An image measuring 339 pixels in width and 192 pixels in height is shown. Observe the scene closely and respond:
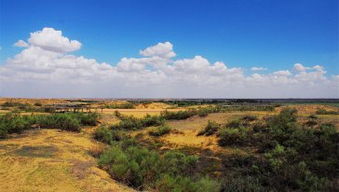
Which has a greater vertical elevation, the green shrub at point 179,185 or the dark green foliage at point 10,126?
the dark green foliage at point 10,126

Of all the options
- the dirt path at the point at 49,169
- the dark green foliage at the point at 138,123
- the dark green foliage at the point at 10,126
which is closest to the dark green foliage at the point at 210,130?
the dark green foliage at the point at 138,123

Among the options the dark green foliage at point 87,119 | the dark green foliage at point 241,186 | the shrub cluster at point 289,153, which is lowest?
the dark green foliage at point 241,186

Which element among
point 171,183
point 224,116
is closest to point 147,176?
point 171,183

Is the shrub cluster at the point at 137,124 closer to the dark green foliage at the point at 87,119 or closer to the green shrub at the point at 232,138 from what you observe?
the dark green foliage at the point at 87,119

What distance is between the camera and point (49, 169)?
10.2 metres

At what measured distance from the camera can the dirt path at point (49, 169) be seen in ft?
28.9

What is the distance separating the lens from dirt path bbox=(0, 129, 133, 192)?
8.80 m

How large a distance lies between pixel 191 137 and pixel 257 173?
880 cm

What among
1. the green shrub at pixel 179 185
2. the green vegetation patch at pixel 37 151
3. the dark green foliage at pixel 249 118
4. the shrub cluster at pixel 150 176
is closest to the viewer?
the green shrub at pixel 179 185

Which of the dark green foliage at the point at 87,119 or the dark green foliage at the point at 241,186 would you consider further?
the dark green foliage at the point at 87,119

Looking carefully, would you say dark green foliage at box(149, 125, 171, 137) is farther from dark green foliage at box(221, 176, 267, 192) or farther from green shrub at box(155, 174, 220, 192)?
green shrub at box(155, 174, 220, 192)

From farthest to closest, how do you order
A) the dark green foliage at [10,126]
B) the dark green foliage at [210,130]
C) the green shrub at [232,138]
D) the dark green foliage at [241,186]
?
the dark green foliage at [210,130] → the green shrub at [232,138] → the dark green foliage at [10,126] → the dark green foliage at [241,186]

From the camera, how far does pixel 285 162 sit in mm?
14523

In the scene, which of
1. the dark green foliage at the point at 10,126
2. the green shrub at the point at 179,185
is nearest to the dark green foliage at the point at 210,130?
the dark green foliage at the point at 10,126
